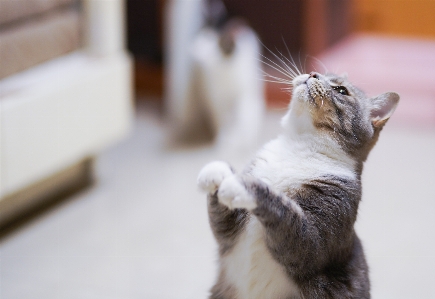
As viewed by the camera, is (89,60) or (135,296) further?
(89,60)

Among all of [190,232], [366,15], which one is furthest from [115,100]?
[366,15]

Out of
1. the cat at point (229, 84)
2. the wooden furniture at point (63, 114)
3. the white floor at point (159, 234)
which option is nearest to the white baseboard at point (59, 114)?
the wooden furniture at point (63, 114)

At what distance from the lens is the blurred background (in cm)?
182

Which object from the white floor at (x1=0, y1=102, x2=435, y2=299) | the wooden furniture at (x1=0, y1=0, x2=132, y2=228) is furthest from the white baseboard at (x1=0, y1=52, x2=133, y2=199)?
the white floor at (x1=0, y1=102, x2=435, y2=299)

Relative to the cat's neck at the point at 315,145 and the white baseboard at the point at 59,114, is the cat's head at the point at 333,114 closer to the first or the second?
the cat's neck at the point at 315,145

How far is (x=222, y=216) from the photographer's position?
4.04 feet

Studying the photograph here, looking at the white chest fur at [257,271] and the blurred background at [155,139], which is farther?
the blurred background at [155,139]

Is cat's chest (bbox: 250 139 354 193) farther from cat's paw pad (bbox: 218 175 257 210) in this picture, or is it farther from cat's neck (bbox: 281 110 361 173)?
cat's paw pad (bbox: 218 175 257 210)

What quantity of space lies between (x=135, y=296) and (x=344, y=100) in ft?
2.64

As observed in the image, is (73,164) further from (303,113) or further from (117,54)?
(303,113)

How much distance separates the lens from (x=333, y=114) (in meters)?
1.27

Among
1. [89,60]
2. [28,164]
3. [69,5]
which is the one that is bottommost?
[28,164]

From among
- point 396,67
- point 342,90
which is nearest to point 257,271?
point 342,90

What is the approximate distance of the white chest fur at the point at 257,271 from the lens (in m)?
1.18
